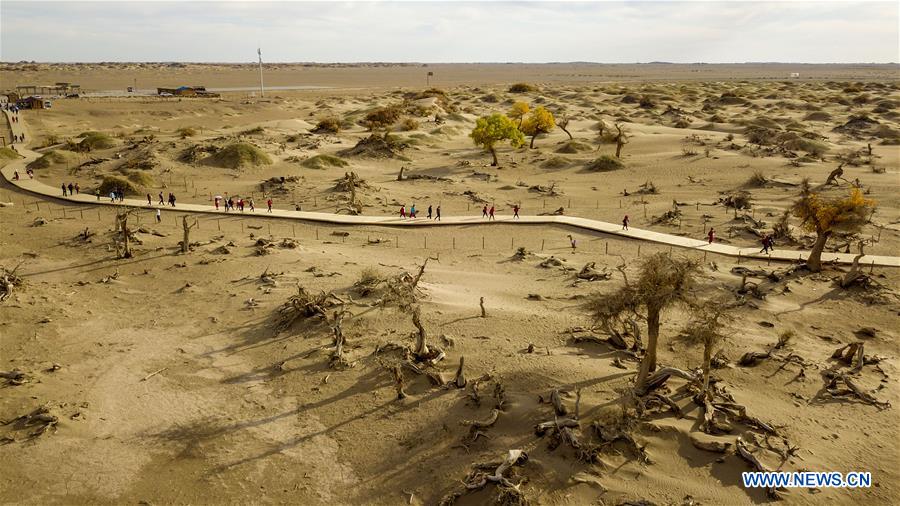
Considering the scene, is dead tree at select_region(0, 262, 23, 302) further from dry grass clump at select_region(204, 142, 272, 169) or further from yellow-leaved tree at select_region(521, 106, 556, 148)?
yellow-leaved tree at select_region(521, 106, 556, 148)

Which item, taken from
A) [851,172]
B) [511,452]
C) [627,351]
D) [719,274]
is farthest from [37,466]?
[851,172]

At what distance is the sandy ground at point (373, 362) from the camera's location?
581 inches

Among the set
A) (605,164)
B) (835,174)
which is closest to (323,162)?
(605,164)

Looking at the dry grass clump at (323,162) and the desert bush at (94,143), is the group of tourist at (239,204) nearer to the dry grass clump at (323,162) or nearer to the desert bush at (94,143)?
the dry grass clump at (323,162)

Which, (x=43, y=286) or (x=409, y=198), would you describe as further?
(x=409, y=198)

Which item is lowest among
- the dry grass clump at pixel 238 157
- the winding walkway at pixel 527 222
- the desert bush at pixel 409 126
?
the winding walkway at pixel 527 222

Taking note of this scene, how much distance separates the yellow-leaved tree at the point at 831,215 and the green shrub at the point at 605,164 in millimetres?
26329

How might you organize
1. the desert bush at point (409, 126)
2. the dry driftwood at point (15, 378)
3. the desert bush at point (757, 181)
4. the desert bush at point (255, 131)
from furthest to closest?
the desert bush at point (409, 126), the desert bush at point (255, 131), the desert bush at point (757, 181), the dry driftwood at point (15, 378)

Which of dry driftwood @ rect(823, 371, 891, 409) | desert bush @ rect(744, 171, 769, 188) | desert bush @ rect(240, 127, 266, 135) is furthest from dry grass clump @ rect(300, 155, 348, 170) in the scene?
dry driftwood @ rect(823, 371, 891, 409)

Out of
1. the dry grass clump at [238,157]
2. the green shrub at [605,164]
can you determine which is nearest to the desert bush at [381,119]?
the dry grass clump at [238,157]

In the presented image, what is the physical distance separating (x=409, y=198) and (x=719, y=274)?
2374 centimetres

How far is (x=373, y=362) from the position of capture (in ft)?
65.2

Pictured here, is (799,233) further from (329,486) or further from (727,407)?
(329,486)

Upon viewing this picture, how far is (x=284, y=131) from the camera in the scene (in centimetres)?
7144
